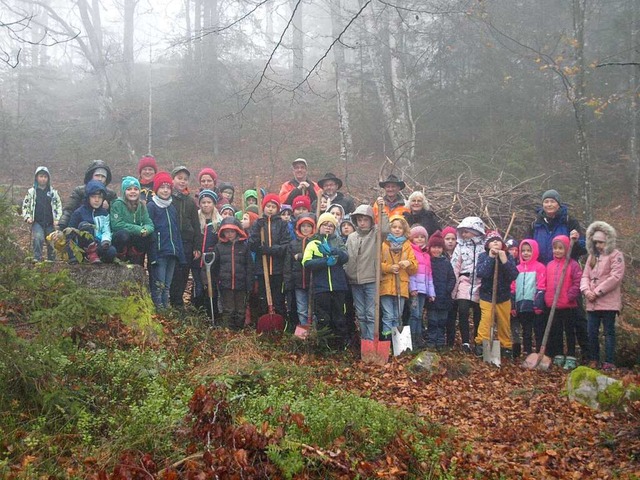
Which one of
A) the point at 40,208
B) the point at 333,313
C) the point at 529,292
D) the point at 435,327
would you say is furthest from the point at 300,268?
the point at 40,208

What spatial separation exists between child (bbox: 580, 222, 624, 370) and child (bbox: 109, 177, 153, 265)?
6.54 m

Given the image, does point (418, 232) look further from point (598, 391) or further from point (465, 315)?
point (598, 391)

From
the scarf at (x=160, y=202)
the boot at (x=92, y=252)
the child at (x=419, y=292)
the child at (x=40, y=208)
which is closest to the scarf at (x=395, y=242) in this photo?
the child at (x=419, y=292)

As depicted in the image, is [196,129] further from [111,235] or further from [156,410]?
[156,410]

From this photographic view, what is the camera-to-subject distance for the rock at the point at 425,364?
719 centimetres

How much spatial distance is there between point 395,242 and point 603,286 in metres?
3.02

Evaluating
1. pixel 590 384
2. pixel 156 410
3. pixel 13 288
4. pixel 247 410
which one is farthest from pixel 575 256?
pixel 13 288

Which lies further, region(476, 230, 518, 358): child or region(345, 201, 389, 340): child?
region(476, 230, 518, 358): child

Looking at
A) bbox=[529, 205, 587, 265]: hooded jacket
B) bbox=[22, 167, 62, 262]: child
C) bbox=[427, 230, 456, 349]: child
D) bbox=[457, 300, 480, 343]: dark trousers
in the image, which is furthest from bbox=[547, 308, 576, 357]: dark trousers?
bbox=[22, 167, 62, 262]: child

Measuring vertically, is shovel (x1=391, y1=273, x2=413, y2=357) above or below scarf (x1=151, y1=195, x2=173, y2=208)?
below

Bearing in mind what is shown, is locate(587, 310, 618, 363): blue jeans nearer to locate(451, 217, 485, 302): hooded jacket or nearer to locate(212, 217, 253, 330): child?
locate(451, 217, 485, 302): hooded jacket

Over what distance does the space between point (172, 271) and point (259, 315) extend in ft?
5.07

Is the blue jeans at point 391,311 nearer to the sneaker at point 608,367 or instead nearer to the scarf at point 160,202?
the sneaker at point 608,367

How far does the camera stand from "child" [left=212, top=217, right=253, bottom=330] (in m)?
8.27
